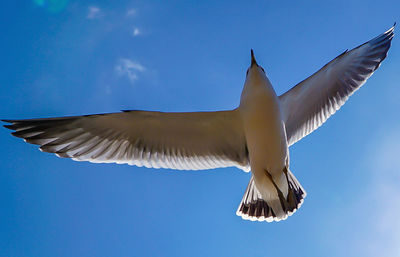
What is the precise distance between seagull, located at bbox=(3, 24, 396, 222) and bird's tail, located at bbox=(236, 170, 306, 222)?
0.01 m

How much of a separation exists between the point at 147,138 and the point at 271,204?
1.59 metres

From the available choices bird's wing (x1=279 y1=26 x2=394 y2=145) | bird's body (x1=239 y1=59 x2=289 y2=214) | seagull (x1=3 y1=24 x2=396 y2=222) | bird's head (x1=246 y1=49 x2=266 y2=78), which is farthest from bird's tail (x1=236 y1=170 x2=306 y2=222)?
bird's head (x1=246 y1=49 x2=266 y2=78)

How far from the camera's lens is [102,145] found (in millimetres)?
4629

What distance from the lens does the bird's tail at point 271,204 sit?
475cm

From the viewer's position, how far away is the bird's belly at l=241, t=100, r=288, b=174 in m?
4.35

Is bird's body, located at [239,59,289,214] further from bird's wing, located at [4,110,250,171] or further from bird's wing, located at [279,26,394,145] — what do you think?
bird's wing, located at [279,26,394,145]

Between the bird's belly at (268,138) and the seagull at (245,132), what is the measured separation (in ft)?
0.03

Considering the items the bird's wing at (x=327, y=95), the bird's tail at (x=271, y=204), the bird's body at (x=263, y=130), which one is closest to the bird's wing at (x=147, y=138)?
the bird's body at (x=263, y=130)

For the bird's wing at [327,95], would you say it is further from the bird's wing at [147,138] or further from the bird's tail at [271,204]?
the bird's wing at [147,138]

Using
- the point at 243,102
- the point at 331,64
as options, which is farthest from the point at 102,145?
the point at 331,64

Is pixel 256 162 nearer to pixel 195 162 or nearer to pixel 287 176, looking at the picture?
pixel 287 176

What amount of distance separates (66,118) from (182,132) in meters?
1.27

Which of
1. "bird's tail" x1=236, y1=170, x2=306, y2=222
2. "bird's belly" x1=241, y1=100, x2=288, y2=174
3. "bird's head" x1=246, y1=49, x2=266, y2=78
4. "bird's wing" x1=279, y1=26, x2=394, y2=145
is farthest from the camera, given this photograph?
"bird's wing" x1=279, y1=26, x2=394, y2=145

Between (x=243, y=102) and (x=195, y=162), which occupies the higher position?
(x=243, y=102)
